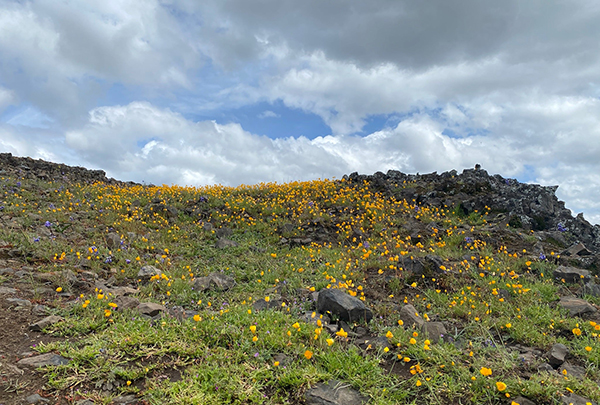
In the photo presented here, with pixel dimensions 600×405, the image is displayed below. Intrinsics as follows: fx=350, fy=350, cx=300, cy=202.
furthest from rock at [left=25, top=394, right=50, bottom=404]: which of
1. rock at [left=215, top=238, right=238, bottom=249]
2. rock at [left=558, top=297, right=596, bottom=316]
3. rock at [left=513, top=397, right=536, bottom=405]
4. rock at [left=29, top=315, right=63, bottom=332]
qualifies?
→ rock at [left=558, top=297, right=596, bottom=316]

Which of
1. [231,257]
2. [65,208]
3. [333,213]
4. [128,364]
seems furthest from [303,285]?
[65,208]

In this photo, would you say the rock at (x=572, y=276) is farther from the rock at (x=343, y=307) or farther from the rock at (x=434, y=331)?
the rock at (x=343, y=307)

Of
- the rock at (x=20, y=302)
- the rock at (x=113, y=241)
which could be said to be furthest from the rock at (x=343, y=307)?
the rock at (x=113, y=241)

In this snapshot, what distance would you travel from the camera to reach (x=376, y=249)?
9.66m

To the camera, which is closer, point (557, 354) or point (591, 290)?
point (557, 354)

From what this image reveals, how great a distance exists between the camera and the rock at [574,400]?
3601 millimetres

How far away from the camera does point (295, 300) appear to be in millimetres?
6043

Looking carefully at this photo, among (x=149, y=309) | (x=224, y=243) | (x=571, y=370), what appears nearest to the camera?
(x=571, y=370)

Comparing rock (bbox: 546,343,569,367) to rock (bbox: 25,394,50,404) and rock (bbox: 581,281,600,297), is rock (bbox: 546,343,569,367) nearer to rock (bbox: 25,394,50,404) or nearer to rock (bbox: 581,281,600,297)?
rock (bbox: 581,281,600,297)

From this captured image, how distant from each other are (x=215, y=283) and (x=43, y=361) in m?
3.51

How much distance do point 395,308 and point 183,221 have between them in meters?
8.47

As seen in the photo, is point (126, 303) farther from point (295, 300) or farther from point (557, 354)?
point (557, 354)

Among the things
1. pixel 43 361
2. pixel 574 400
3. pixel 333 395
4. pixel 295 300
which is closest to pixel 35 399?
pixel 43 361

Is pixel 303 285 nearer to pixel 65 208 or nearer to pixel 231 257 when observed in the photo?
pixel 231 257
